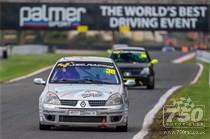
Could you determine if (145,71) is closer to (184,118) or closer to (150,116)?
(150,116)

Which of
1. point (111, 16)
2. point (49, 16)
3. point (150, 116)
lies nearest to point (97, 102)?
point (150, 116)

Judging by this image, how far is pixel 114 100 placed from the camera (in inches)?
591

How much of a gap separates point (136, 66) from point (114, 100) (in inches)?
619

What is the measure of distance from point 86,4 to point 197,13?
701 cm

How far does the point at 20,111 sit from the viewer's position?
1970cm

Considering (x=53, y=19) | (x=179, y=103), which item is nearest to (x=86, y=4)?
(x=53, y=19)

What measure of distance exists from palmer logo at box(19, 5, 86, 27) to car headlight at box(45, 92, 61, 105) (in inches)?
1494

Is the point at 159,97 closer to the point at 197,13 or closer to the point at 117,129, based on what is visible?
the point at 117,129

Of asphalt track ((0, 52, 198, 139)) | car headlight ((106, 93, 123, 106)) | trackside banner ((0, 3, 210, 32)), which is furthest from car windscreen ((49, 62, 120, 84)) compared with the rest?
trackside banner ((0, 3, 210, 32))

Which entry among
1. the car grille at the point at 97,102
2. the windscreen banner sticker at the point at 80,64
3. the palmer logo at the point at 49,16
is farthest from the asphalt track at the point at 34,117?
the palmer logo at the point at 49,16

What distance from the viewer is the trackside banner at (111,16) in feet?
173

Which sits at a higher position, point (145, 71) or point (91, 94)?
point (91, 94)

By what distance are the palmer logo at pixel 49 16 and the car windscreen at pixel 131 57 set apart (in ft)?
71.0

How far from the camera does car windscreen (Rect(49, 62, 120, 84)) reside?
51.9 feet
